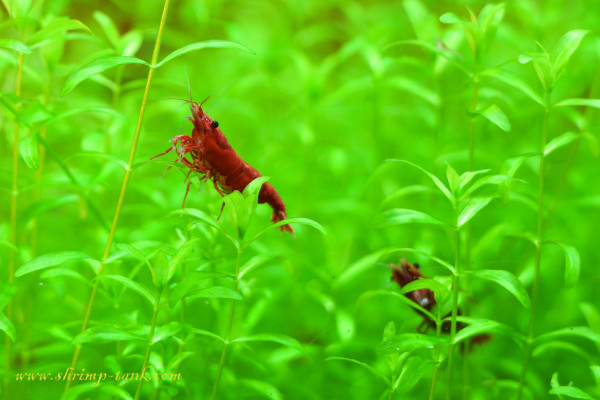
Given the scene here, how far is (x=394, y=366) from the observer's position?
68.9 inches

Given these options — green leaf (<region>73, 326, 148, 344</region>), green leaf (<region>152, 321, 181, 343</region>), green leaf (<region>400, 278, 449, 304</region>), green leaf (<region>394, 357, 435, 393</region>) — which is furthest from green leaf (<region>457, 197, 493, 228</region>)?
green leaf (<region>73, 326, 148, 344</region>)

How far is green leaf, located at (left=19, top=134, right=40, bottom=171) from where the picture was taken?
1719mm

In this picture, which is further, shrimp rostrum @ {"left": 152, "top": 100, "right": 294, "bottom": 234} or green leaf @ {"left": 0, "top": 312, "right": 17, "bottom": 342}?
shrimp rostrum @ {"left": 152, "top": 100, "right": 294, "bottom": 234}

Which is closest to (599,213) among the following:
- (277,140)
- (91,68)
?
(277,140)

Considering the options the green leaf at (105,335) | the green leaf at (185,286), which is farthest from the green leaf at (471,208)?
the green leaf at (105,335)

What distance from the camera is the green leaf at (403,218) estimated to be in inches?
65.4

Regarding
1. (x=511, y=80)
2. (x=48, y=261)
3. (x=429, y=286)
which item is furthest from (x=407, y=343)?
(x=48, y=261)

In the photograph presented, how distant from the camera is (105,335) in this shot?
5.16 feet

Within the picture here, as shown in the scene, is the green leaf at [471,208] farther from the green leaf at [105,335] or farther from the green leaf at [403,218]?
the green leaf at [105,335]

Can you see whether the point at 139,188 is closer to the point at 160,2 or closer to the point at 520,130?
the point at 520,130

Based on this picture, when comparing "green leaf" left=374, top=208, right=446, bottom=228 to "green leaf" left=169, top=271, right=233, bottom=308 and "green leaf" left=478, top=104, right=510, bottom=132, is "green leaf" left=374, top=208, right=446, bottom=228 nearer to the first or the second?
"green leaf" left=478, top=104, right=510, bottom=132

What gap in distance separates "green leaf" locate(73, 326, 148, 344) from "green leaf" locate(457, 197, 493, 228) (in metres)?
1.00

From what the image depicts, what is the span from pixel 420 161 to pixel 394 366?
1790 mm

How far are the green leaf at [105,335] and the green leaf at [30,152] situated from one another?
538 mm
